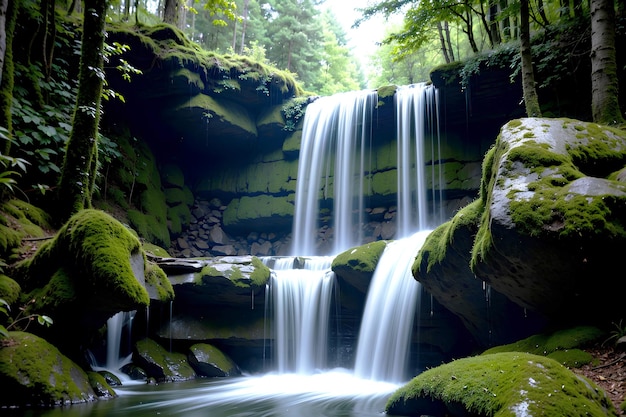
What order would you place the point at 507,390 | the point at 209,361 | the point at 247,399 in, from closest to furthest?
1. the point at 507,390
2. the point at 247,399
3. the point at 209,361

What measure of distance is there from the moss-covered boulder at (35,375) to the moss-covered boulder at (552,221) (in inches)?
205

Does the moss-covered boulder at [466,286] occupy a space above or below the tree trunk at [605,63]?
below

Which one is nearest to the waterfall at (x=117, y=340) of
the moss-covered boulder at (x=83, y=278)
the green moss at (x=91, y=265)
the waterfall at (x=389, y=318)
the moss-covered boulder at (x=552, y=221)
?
the moss-covered boulder at (x=83, y=278)

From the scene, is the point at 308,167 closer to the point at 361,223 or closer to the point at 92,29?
the point at 361,223

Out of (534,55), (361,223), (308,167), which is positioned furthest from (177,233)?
(534,55)

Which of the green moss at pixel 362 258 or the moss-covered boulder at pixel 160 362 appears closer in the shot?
Result: the moss-covered boulder at pixel 160 362

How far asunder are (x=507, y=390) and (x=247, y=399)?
4355mm

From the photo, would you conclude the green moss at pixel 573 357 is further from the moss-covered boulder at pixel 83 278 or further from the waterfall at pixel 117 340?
the waterfall at pixel 117 340

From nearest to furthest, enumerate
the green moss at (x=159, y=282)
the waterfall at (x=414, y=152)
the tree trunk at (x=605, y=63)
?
1. the tree trunk at (x=605, y=63)
2. the green moss at (x=159, y=282)
3. the waterfall at (x=414, y=152)

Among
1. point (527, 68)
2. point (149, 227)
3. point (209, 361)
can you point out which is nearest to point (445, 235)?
point (527, 68)

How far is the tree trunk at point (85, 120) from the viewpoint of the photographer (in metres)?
7.62

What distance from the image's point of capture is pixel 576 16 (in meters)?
9.55

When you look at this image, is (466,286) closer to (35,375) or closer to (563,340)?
(563,340)

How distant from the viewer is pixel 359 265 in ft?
29.0
